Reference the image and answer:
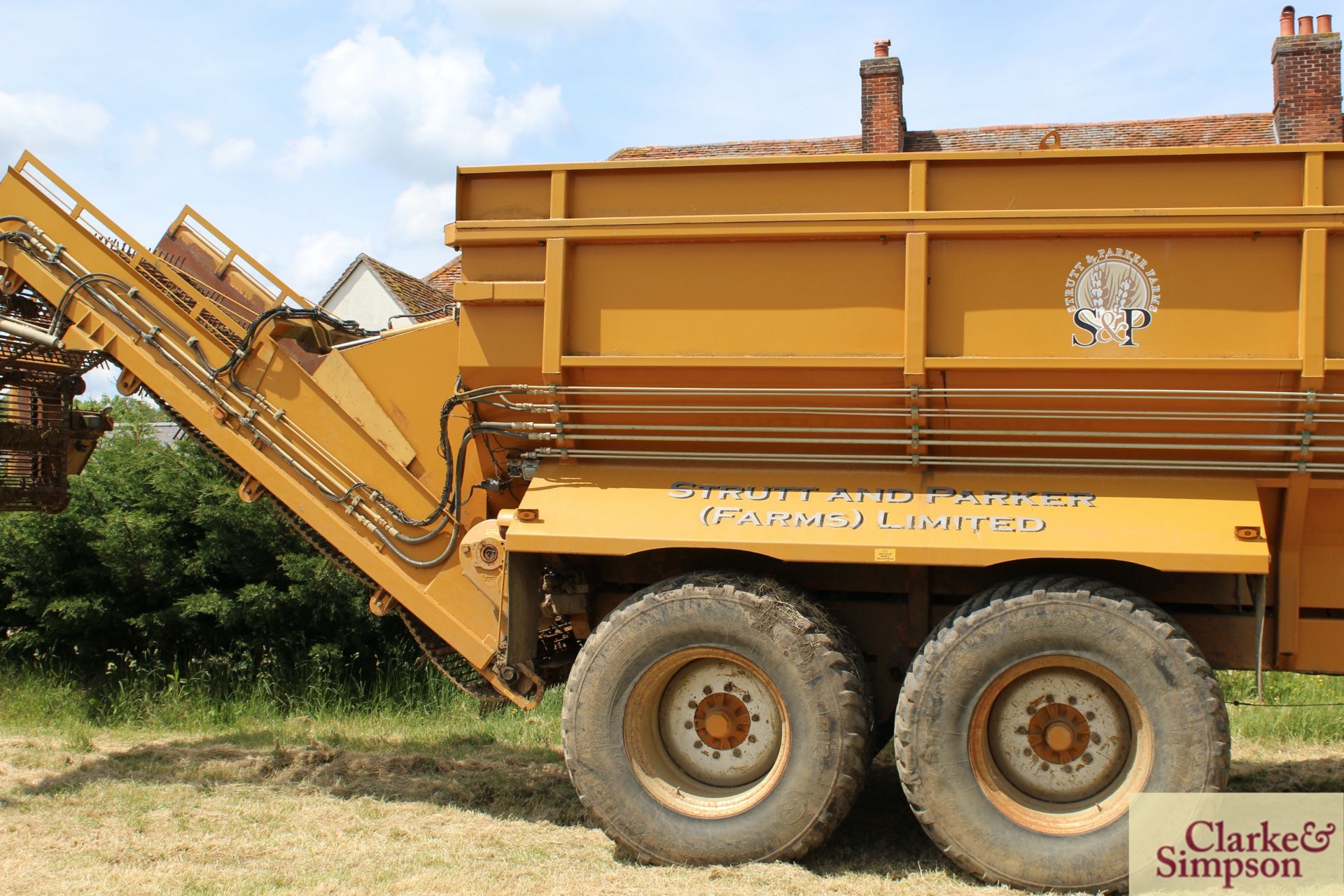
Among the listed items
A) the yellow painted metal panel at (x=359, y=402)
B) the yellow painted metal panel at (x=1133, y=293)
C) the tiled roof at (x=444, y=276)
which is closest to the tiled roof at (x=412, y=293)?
the tiled roof at (x=444, y=276)

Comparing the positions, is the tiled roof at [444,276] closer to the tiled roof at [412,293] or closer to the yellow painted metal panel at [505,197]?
the tiled roof at [412,293]

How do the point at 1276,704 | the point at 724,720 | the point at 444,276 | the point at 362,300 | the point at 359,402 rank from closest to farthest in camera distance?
the point at 724,720, the point at 359,402, the point at 1276,704, the point at 444,276, the point at 362,300

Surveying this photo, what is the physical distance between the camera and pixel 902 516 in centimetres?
459

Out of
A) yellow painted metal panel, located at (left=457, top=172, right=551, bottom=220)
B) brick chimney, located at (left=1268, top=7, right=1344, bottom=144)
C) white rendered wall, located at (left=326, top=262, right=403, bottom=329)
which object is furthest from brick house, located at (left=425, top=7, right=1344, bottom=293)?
yellow painted metal panel, located at (left=457, top=172, right=551, bottom=220)

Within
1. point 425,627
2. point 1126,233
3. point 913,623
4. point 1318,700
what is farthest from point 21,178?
point 1318,700

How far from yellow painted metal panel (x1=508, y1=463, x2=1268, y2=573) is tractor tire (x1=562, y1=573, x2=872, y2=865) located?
25cm

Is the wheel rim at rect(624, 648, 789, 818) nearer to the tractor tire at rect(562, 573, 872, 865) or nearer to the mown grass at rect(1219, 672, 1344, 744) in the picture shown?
the tractor tire at rect(562, 573, 872, 865)

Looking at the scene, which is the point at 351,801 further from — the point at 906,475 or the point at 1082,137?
the point at 1082,137

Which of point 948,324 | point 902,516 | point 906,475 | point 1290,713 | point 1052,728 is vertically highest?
point 948,324

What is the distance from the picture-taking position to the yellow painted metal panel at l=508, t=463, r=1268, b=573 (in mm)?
4387

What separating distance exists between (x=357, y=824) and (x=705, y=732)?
5.33ft

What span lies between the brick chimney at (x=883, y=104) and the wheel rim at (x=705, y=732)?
1611cm

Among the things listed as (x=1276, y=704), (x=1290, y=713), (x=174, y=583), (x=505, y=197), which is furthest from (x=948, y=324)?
(x=174, y=583)

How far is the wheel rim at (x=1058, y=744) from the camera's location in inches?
171
